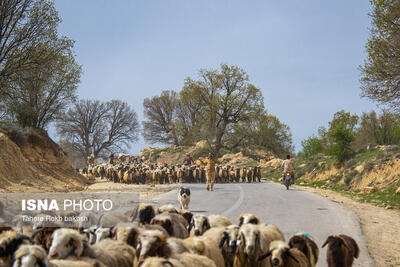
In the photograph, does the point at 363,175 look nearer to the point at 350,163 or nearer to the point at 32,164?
the point at 350,163

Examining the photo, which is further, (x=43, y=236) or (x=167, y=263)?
(x=43, y=236)

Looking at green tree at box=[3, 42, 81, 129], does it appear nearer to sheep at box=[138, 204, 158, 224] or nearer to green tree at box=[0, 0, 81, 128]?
green tree at box=[0, 0, 81, 128]

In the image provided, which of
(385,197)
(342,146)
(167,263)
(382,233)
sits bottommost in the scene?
(382,233)

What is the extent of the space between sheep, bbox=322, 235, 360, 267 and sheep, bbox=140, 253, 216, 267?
2.33m

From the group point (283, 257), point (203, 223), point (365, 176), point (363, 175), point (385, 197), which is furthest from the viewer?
point (363, 175)

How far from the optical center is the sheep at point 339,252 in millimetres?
6223

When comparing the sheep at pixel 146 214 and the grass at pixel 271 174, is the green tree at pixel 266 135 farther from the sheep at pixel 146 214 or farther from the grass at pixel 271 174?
the sheep at pixel 146 214

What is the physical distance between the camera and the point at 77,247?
196 inches

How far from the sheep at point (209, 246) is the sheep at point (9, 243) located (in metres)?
2.15

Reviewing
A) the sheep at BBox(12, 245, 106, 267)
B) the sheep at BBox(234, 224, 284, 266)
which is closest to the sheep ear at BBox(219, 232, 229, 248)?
the sheep at BBox(234, 224, 284, 266)

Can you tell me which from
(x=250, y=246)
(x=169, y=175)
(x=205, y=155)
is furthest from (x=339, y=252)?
(x=205, y=155)

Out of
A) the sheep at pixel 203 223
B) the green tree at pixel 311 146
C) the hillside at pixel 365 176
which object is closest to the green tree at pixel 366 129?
the green tree at pixel 311 146

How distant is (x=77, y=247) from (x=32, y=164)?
60.9ft

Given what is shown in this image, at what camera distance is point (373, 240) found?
904 cm
